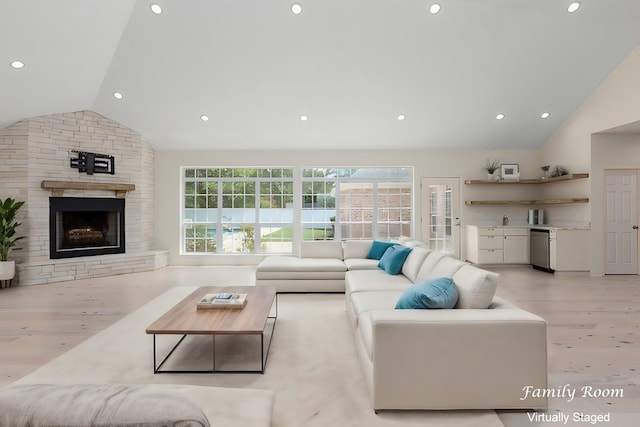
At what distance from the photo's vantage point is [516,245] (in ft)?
24.8


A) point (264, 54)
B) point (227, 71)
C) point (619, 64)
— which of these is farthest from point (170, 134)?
point (619, 64)

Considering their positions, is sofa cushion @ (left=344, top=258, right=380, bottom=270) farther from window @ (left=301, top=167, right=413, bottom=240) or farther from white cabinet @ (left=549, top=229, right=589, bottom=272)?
white cabinet @ (left=549, top=229, right=589, bottom=272)

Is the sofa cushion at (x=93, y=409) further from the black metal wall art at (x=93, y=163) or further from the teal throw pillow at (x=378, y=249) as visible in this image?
the black metal wall art at (x=93, y=163)

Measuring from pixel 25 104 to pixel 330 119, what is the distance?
4.83 m

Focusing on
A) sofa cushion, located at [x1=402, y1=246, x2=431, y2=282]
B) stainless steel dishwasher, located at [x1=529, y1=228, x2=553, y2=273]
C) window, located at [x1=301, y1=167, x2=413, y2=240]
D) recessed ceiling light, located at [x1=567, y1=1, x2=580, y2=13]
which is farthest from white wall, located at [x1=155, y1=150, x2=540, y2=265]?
sofa cushion, located at [x1=402, y1=246, x2=431, y2=282]

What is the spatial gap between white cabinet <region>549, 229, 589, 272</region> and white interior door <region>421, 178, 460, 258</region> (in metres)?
1.93

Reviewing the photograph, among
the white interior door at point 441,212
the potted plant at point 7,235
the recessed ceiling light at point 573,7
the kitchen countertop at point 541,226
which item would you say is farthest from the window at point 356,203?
the potted plant at point 7,235

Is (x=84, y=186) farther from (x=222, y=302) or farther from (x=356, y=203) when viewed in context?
(x=356, y=203)

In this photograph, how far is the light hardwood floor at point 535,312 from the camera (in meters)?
2.61

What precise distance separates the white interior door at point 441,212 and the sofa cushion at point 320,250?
283 centimetres

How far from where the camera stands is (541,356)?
86.4 inches

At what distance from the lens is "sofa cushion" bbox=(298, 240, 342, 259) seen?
600 cm

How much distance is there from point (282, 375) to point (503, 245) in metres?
6.28

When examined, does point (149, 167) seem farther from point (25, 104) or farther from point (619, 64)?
point (619, 64)
